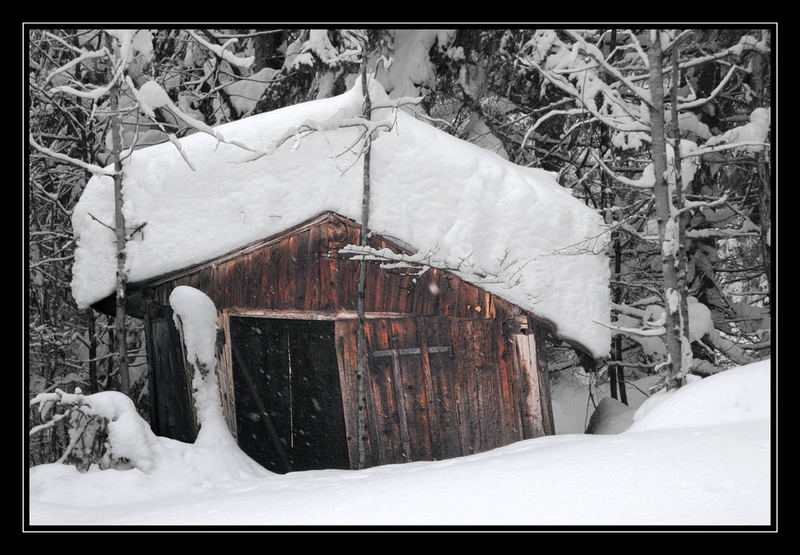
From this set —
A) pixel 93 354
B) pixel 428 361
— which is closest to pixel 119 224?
pixel 428 361

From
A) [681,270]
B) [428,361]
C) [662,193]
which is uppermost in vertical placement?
[662,193]

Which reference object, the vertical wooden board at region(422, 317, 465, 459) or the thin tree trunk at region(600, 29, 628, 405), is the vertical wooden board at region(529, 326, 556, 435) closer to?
the vertical wooden board at region(422, 317, 465, 459)

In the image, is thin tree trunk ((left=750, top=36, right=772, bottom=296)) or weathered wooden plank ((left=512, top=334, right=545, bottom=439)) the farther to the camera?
thin tree trunk ((left=750, top=36, right=772, bottom=296))

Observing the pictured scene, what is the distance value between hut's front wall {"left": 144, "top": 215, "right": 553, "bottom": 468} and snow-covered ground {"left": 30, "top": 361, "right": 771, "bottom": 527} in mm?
1318

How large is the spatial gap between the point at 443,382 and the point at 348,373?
1095mm

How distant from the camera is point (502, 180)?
29.0 ft

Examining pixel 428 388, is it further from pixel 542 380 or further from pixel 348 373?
pixel 542 380

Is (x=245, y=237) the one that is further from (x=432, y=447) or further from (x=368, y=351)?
(x=432, y=447)

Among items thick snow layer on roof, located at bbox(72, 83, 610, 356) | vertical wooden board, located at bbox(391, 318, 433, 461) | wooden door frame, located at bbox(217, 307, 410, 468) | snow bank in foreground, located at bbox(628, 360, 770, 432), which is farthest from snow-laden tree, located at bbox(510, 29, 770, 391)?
wooden door frame, located at bbox(217, 307, 410, 468)

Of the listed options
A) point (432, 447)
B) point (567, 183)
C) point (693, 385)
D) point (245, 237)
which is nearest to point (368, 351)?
point (432, 447)

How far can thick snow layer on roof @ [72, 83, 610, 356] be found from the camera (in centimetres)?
839

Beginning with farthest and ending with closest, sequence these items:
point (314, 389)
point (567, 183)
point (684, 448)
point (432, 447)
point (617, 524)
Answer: point (567, 183) < point (314, 389) < point (432, 447) < point (684, 448) < point (617, 524)

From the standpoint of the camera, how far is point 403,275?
8430mm
